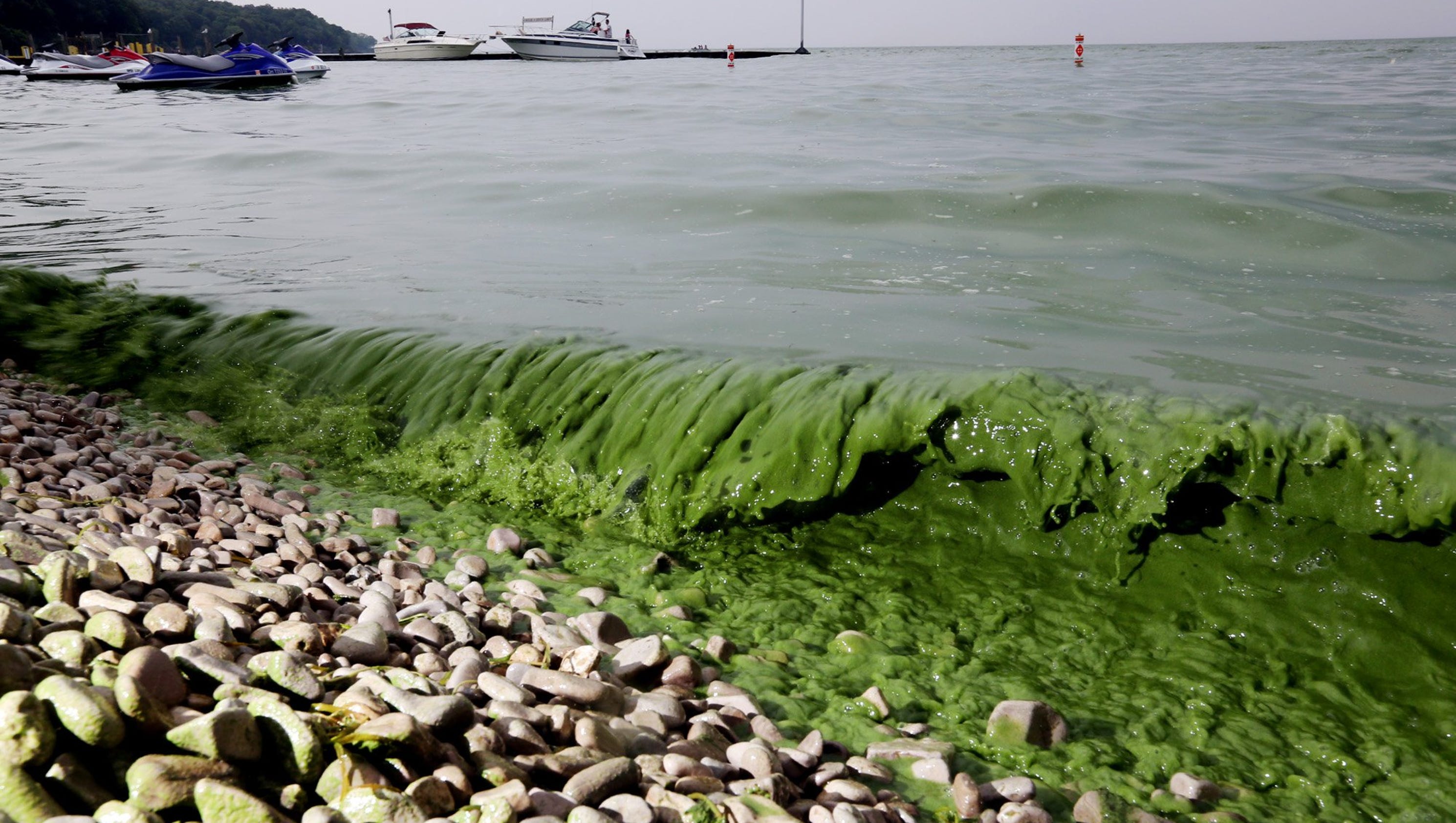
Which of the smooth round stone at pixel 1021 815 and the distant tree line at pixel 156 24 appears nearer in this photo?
the smooth round stone at pixel 1021 815

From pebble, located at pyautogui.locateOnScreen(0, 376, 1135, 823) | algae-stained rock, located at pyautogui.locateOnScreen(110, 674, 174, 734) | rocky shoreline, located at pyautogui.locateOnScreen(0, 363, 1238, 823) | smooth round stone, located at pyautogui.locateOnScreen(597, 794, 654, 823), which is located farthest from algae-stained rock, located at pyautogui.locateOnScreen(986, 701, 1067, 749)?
algae-stained rock, located at pyautogui.locateOnScreen(110, 674, 174, 734)

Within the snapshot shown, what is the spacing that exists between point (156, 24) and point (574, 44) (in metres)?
46.8

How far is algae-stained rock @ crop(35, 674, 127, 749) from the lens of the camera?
1491 mm

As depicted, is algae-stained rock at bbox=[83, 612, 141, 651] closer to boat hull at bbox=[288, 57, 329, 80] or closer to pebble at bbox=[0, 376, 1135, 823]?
pebble at bbox=[0, 376, 1135, 823]

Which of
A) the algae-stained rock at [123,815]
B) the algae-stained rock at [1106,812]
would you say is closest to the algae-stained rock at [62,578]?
the algae-stained rock at [123,815]

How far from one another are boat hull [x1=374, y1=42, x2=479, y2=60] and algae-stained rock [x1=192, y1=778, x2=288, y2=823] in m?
54.7

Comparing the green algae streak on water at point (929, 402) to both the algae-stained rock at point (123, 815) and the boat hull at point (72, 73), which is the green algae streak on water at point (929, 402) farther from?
the boat hull at point (72, 73)

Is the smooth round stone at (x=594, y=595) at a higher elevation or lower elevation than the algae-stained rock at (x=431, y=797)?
lower

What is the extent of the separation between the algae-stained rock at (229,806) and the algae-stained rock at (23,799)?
19cm

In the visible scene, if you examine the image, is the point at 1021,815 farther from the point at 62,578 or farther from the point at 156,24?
the point at 156,24

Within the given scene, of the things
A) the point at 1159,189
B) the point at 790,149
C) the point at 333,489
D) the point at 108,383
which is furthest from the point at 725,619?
the point at 790,149

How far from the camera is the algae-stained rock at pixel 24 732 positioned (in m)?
1.41

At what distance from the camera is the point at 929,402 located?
359 centimetres

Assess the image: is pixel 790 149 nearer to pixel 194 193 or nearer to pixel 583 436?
pixel 194 193
